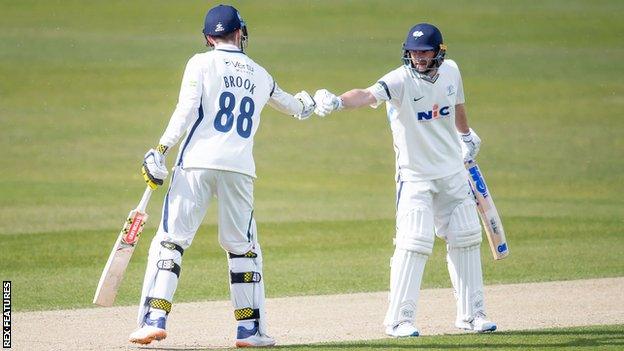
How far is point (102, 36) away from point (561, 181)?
46.4 feet

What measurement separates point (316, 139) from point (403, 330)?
13.6 m

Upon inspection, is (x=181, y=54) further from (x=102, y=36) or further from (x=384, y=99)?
(x=384, y=99)

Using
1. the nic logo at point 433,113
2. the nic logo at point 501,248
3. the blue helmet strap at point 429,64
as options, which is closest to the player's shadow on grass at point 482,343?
Result: the nic logo at point 501,248

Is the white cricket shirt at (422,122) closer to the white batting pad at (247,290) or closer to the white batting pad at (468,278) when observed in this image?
the white batting pad at (468,278)

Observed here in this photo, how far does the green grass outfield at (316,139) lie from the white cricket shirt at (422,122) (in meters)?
1.14

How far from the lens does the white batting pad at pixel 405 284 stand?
7.82 meters

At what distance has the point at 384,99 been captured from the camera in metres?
7.82

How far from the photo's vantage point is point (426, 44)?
7.86m

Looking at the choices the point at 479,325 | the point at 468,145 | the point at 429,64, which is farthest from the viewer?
the point at 468,145

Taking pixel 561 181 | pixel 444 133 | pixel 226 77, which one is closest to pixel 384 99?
pixel 444 133

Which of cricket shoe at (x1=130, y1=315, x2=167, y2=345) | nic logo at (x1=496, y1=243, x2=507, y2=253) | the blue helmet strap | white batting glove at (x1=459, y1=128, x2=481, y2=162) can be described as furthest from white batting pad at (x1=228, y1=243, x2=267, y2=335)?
nic logo at (x1=496, y1=243, x2=507, y2=253)

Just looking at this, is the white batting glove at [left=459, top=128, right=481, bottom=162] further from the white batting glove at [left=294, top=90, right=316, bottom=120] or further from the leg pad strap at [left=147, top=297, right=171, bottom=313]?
the leg pad strap at [left=147, top=297, right=171, bottom=313]

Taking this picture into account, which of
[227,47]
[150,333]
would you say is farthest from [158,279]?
[227,47]

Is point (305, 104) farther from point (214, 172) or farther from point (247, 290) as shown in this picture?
point (247, 290)
